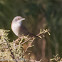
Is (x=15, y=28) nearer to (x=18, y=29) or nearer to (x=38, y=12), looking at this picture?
(x=18, y=29)

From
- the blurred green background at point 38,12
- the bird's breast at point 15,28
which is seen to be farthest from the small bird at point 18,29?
the blurred green background at point 38,12

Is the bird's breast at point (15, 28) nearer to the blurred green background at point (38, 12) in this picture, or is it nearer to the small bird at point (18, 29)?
the small bird at point (18, 29)

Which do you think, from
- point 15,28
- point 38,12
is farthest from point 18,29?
point 38,12

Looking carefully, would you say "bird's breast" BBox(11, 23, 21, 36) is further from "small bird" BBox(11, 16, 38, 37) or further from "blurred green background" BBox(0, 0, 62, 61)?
"blurred green background" BBox(0, 0, 62, 61)

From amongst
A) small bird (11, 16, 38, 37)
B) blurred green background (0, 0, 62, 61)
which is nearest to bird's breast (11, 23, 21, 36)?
small bird (11, 16, 38, 37)

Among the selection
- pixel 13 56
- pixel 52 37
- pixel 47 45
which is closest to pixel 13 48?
pixel 13 56

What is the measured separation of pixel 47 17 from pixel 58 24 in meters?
0.80

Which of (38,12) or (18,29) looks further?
(38,12)

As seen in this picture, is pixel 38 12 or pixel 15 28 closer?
pixel 15 28

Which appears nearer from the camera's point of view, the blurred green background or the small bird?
the small bird

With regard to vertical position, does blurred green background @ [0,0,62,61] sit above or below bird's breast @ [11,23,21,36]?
above

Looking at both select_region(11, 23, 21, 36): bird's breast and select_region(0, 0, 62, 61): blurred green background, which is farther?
select_region(0, 0, 62, 61): blurred green background

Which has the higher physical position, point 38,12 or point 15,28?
point 38,12

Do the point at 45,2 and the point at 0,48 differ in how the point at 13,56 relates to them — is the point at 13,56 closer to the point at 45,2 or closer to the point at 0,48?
the point at 0,48
